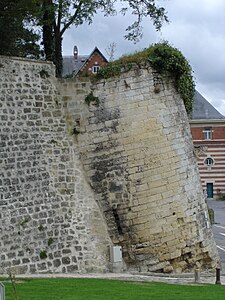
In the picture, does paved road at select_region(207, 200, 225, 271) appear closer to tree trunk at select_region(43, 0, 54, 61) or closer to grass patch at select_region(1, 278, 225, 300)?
grass patch at select_region(1, 278, 225, 300)

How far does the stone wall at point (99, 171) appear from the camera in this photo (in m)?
16.3

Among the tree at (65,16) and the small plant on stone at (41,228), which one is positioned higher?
the tree at (65,16)

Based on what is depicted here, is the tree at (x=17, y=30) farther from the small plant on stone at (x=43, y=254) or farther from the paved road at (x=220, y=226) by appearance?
the paved road at (x=220, y=226)

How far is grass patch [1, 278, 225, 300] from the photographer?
11.7 metres

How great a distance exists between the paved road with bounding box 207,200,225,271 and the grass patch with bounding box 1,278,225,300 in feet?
26.0

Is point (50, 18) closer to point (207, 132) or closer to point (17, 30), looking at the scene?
point (17, 30)

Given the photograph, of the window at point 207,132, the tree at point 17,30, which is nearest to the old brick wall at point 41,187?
the tree at point 17,30

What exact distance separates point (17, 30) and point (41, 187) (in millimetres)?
6270

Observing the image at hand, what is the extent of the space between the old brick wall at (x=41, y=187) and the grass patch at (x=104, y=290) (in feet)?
5.84

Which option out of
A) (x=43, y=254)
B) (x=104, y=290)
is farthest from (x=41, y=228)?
(x=104, y=290)

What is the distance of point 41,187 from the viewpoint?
16547 millimetres

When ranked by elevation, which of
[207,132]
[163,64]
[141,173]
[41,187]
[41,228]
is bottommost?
[41,228]

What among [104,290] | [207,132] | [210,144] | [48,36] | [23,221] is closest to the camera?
[104,290]

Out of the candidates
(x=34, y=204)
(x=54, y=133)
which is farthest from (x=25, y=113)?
(x=34, y=204)
